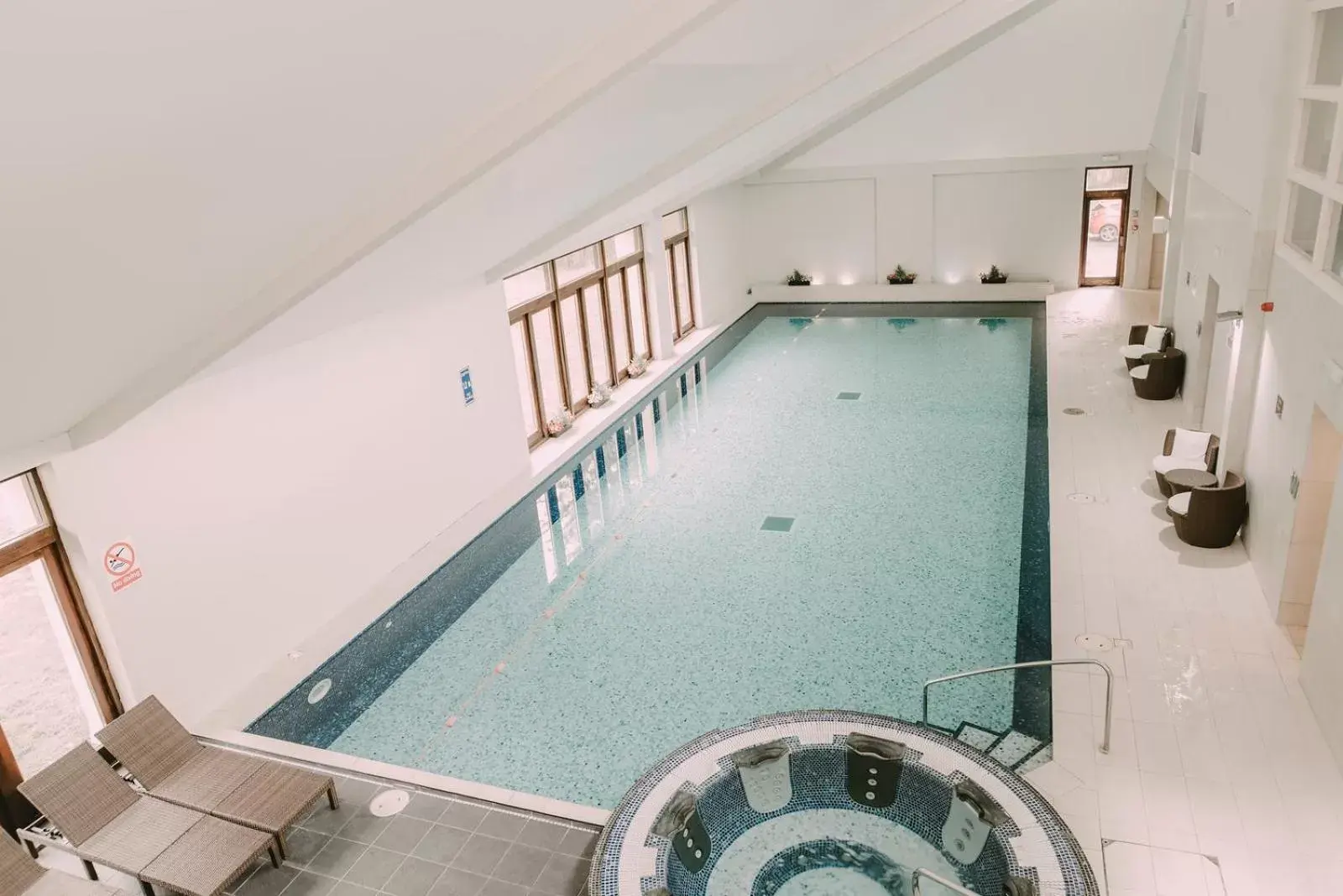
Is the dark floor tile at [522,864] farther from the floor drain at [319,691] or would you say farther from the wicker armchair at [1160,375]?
the wicker armchair at [1160,375]

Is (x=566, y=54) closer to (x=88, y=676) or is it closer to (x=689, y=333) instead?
(x=88, y=676)

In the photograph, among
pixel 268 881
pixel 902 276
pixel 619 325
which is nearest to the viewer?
pixel 268 881

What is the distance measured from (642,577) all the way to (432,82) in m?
5.41

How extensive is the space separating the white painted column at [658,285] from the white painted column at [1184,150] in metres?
6.87

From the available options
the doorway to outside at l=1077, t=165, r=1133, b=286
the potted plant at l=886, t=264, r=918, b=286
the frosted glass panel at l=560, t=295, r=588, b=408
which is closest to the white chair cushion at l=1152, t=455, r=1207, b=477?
the frosted glass panel at l=560, t=295, r=588, b=408

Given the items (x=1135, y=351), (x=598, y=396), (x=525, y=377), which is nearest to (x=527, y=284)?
(x=525, y=377)

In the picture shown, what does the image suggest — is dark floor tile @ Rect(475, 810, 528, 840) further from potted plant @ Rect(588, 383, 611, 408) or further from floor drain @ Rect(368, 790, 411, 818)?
potted plant @ Rect(588, 383, 611, 408)

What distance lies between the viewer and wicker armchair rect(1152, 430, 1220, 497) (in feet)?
26.1

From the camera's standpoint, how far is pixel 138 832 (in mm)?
4969

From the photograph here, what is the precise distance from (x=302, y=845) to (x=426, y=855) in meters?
0.74

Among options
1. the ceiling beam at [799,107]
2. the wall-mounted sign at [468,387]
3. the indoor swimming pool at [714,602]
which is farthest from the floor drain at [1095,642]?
the wall-mounted sign at [468,387]

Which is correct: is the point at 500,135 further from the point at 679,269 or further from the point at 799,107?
the point at 679,269

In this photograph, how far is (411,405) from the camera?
26.6ft

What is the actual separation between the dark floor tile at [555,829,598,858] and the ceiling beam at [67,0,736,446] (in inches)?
126
